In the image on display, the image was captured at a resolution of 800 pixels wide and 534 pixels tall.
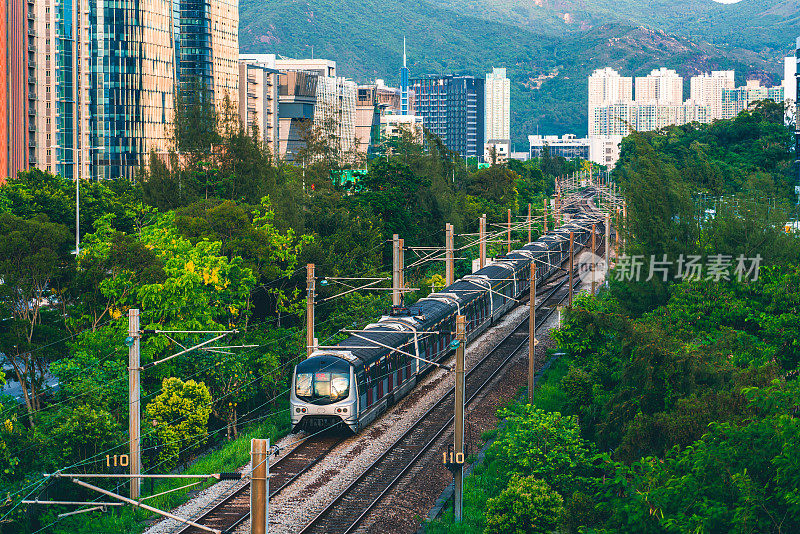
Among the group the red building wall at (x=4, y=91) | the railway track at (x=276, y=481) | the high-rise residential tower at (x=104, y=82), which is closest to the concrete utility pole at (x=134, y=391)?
the railway track at (x=276, y=481)

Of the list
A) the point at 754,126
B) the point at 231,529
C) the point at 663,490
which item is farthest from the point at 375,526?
the point at 754,126

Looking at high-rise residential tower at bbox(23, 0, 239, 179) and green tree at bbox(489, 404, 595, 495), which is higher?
Result: high-rise residential tower at bbox(23, 0, 239, 179)

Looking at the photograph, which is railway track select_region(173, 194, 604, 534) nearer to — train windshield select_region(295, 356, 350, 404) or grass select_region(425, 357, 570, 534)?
train windshield select_region(295, 356, 350, 404)

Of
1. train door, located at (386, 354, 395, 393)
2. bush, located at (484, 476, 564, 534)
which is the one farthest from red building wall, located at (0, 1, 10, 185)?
bush, located at (484, 476, 564, 534)

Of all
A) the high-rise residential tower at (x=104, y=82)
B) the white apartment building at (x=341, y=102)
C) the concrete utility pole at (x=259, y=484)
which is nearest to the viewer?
the concrete utility pole at (x=259, y=484)

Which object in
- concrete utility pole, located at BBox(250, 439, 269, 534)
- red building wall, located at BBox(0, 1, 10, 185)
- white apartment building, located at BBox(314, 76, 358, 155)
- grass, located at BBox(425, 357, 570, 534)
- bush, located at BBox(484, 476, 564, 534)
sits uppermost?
white apartment building, located at BBox(314, 76, 358, 155)

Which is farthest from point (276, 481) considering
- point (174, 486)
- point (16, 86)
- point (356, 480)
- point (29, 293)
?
point (16, 86)

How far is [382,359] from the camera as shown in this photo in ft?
104

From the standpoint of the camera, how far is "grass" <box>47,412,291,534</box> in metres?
Result: 22.7

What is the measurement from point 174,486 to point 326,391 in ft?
18.2

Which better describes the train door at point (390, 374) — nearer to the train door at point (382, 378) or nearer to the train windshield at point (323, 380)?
the train door at point (382, 378)

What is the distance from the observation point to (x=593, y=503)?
18.9 meters

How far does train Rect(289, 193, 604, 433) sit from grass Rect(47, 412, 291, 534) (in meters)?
2.03

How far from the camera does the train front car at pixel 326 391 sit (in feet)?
95.2
